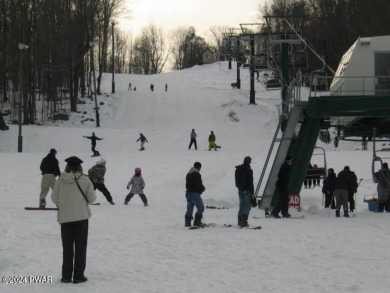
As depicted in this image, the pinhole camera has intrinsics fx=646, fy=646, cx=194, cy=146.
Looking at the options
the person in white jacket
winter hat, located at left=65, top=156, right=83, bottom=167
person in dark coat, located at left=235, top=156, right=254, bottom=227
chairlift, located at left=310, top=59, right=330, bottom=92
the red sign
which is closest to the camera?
the person in white jacket

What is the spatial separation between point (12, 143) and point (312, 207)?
3003 cm

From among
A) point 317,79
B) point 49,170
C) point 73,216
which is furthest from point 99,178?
point 73,216

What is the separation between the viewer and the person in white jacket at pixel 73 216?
8.79 metres

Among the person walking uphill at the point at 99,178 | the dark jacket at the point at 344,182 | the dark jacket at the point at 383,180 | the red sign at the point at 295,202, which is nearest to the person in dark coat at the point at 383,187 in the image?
the dark jacket at the point at 383,180

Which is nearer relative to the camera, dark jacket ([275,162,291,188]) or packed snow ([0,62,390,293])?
packed snow ([0,62,390,293])

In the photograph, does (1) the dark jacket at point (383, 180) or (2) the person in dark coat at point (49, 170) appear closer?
(2) the person in dark coat at point (49, 170)

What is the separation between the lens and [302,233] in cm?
1389

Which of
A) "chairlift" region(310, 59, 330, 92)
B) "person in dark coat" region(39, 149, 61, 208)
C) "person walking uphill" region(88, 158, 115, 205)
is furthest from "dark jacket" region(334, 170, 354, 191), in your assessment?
"person in dark coat" region(39, 149, 61, 208)

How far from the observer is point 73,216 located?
8781 mm

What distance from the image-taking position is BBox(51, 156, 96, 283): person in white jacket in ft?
28.8

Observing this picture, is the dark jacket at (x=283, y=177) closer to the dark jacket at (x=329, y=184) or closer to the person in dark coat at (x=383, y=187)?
the person in dark coat at (x=383, y=187)

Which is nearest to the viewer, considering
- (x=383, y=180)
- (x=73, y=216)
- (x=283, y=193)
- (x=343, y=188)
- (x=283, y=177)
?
(x=73, y=216)

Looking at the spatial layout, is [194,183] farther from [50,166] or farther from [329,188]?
[329,188]

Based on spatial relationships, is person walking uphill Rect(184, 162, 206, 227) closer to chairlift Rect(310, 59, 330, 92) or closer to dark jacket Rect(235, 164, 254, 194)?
dark jacket Rect(235, 164, 254, 194)
